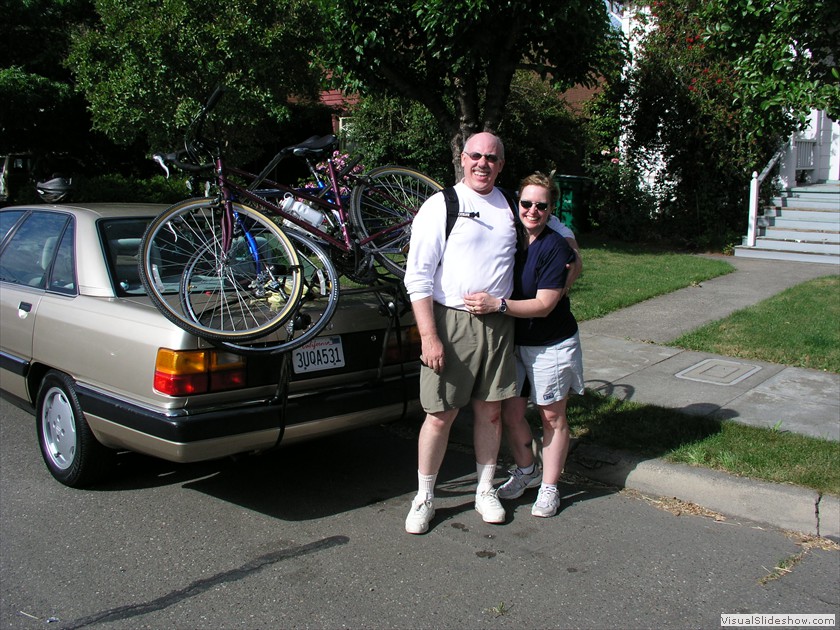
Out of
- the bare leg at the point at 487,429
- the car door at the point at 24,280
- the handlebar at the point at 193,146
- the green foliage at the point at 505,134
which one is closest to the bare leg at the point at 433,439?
the bare leg at the point at 487,429

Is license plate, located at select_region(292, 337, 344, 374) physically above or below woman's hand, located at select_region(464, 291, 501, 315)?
below

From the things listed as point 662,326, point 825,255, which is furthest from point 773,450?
point 825,255

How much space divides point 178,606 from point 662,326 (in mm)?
5926

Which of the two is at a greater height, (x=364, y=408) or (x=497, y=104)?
(x=497, y=104)

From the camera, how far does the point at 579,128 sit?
15.5 metres

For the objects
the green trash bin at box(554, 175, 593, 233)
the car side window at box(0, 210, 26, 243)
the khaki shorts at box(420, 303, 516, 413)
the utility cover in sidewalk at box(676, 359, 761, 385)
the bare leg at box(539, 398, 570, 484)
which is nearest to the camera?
the khaki shorts at box(420, 303, 516, 413)

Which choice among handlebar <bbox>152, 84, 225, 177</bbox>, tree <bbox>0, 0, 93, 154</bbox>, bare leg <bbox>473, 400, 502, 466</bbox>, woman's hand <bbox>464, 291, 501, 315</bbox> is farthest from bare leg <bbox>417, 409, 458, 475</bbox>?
tree <bbox>0, 0, 93, 154</bbox>

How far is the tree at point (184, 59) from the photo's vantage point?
1041cm

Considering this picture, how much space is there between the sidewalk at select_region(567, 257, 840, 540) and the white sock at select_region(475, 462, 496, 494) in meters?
0.87

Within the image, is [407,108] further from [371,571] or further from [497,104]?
[371,571]

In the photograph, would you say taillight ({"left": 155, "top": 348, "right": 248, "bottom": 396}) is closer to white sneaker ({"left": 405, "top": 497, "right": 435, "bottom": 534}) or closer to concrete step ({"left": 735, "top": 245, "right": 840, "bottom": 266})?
white sneaker ({"left": 405, "top": 497, "right": 435, "bottom": 534})

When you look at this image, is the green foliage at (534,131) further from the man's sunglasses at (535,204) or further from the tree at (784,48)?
the man's sunglasses at (535,204)

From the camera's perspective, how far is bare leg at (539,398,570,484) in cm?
424

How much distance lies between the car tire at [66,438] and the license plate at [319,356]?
120 cm
